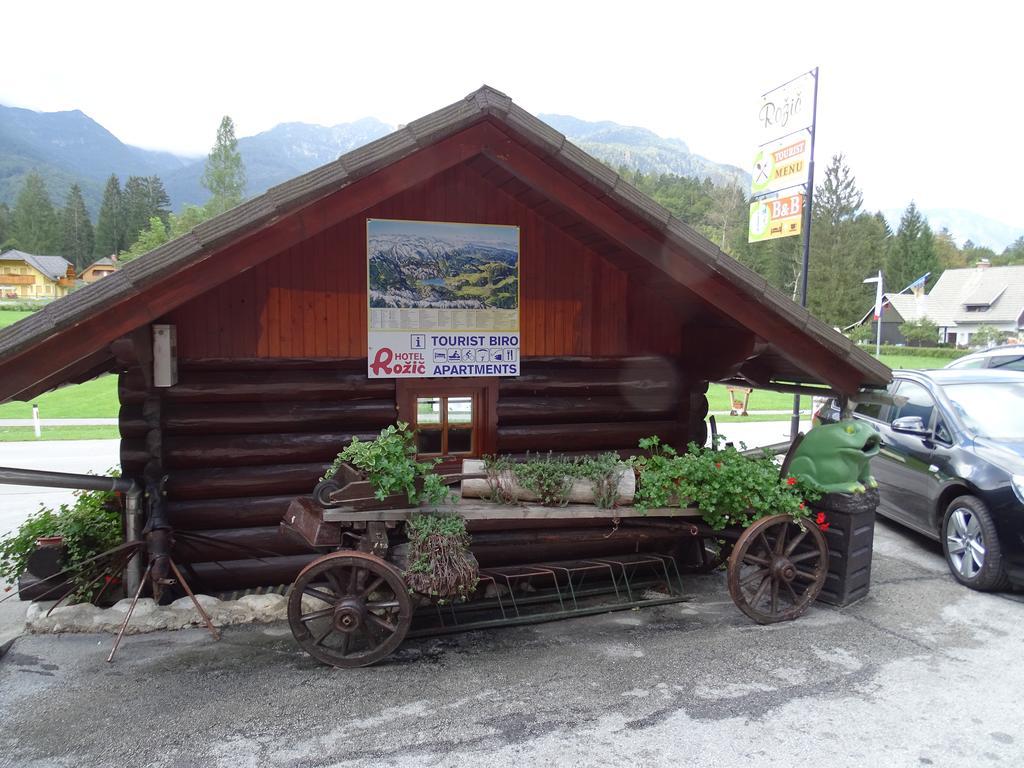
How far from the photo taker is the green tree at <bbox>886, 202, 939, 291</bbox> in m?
78.3

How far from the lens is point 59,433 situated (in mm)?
18328

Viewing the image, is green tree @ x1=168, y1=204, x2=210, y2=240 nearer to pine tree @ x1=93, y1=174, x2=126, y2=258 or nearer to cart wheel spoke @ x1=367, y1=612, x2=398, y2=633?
pine tree @ x1=93, y1=174, x2=126, y2=258

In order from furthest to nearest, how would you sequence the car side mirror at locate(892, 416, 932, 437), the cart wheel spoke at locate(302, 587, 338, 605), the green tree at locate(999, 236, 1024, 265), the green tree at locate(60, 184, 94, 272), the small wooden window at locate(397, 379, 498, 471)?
the green tree at locate(999, 236, 1024, 265), the green tree at locate(60, 184, 94, 272), the car side mirror at locate(892, 416, 932, 437), the small wooden window at locate(397, 379, 498, 471), the cart wheel spoke at locate(302, 587, 338, 605)

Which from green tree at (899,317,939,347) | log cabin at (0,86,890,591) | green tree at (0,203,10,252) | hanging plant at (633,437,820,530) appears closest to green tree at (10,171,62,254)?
green tree at (0,203,10,252)

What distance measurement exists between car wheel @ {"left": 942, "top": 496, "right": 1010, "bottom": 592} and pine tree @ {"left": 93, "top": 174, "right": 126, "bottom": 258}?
95.8m

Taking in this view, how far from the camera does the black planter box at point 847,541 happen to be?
19.5 ft

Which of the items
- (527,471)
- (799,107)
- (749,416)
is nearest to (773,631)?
(527,471)

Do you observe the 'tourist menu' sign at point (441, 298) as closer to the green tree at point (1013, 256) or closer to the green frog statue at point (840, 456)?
the green frog statue at point (840, 456)

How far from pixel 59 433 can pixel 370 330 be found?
647 inches

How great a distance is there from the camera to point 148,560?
5906 mm

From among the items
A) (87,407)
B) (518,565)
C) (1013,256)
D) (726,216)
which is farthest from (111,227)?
(1013,256)

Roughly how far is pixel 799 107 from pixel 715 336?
638 cm

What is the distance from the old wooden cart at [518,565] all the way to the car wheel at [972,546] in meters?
1.88

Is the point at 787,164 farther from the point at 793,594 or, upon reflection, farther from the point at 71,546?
the point at 71,546
